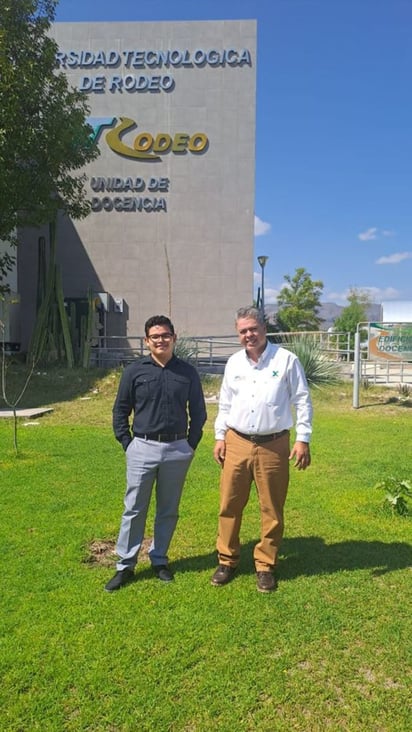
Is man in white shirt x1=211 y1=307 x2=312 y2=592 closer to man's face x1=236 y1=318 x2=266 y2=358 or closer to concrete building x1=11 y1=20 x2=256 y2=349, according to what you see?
man's face x1=236 y1=318 x2=266 y2=358

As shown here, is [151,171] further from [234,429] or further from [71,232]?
[234,429]

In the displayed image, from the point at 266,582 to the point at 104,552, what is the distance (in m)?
1.32

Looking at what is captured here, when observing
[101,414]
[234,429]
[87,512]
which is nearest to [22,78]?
[101,414]

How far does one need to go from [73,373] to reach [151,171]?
10.8 meters

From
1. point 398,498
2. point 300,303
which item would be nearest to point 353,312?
point 300,303

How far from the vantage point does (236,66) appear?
21.5 m

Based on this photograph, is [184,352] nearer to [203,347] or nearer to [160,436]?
[203,347]

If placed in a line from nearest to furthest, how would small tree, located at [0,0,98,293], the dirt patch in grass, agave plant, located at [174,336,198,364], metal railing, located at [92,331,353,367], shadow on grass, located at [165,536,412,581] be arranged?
shadow on grass, located at [165,536,412,581] → the dirt patch in grass → small tree, located at [0,0,98,293] → metal railing, located at [92,331,353,367] → agave plant, located at [174,336,198,364]

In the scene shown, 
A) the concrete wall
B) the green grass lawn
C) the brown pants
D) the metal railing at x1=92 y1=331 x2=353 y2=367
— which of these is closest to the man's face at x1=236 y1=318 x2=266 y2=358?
the brown pants

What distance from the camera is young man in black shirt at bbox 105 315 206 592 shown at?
3.48 m

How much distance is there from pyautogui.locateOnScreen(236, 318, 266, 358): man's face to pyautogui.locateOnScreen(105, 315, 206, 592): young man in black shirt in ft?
1.42

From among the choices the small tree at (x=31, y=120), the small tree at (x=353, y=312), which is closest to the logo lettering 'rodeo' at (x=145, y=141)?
the small tree at (x=31, y=120)

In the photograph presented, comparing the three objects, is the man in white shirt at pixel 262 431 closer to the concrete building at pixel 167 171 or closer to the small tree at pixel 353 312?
the concrete building at pixel 167 171

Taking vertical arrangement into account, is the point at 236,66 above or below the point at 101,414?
above
